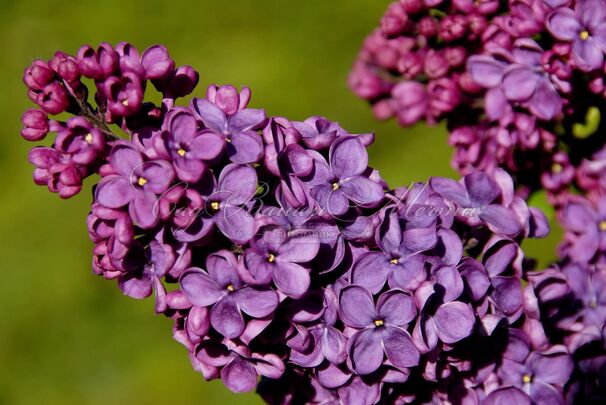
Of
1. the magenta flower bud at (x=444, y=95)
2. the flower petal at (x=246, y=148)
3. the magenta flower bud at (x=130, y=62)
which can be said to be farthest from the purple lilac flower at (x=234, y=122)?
the magenta flower bud at (x=444, y=95)

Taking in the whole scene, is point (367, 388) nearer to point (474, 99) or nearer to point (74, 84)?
point (74, 84)

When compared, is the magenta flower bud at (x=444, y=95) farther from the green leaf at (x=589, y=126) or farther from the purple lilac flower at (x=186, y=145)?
the purple lilac flower at (x=186, y=145)

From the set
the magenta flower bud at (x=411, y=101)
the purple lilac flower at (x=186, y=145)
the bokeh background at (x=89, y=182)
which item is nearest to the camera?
the purple lilac flower at (x=186, y=145)

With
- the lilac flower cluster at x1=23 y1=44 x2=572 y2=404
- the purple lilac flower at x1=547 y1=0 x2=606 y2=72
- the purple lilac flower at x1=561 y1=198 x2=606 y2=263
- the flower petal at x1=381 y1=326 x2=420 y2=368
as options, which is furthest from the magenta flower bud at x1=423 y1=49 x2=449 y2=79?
the flower petal at x1=381 y1=326 x2=420 y2=368

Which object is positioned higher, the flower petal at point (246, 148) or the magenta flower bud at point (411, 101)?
the flower petal at point (246, 148)

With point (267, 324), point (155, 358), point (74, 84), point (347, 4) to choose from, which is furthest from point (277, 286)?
point (347, 4)

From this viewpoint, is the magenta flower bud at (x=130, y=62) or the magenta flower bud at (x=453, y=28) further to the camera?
the magenta flower bud at (x=453, y=28)

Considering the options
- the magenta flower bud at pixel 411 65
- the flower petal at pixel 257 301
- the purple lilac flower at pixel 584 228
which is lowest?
the purple lilac flower at pixel 584 228
